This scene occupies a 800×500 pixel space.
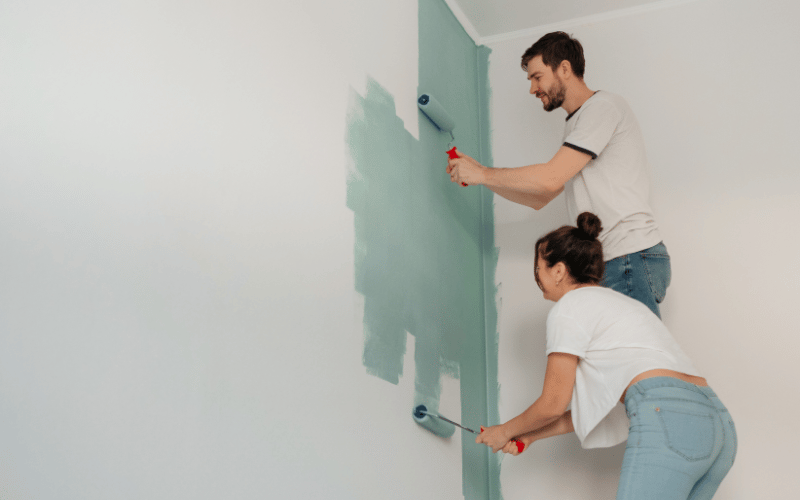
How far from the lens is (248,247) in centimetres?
130

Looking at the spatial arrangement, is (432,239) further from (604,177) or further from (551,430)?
(551,430)

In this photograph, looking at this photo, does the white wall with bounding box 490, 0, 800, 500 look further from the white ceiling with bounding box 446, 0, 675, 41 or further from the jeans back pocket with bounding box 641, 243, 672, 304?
the jeans back pocket with bounding box 641, 243, 672, 304

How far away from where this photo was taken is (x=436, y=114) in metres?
2.27

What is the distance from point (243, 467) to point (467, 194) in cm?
164

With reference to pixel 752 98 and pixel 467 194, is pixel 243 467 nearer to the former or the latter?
pixel 467 194

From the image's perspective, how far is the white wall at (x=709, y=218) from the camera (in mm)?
2248

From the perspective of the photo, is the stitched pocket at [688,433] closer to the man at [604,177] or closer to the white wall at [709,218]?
the man at [604,177]

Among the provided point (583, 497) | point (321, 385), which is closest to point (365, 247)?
point (321, 385)

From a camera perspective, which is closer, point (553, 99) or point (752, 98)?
point (553, 99)

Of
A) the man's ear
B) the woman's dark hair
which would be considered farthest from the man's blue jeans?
the man's ear

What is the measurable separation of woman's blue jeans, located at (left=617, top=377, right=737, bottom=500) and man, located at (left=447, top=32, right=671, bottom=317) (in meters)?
0.50

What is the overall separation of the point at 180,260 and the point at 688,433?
1144 millimetres

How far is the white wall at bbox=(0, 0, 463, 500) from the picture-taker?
906 mm

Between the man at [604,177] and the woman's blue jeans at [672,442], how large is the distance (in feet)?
1.64
